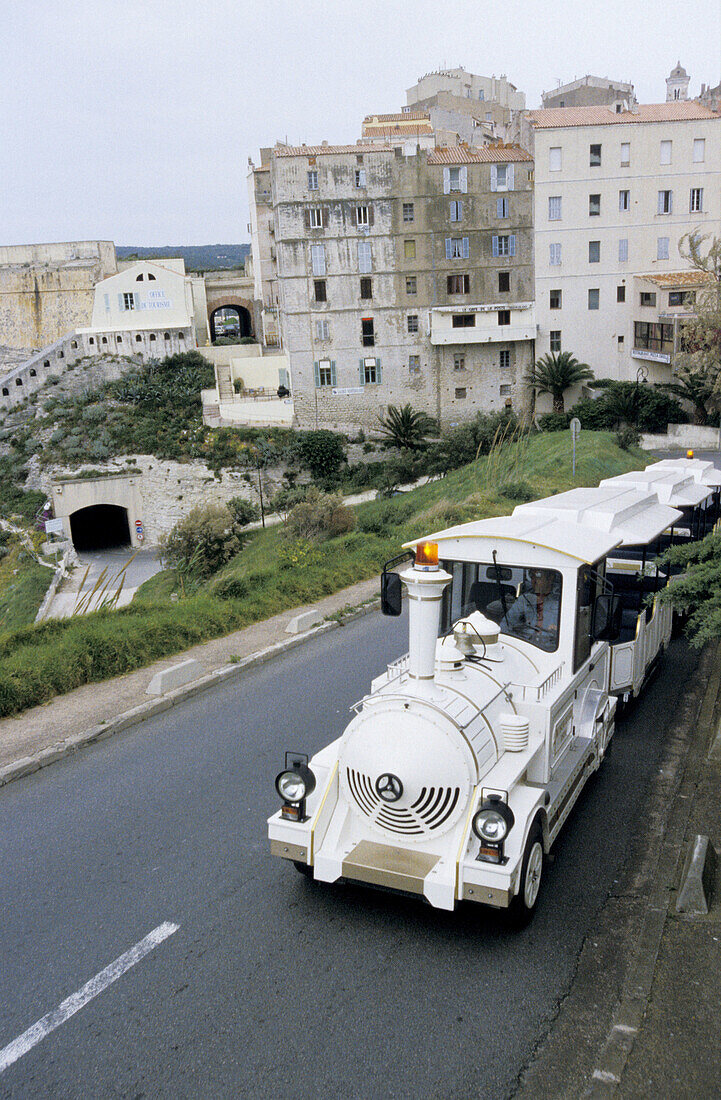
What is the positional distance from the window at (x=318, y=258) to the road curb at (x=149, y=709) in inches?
1335

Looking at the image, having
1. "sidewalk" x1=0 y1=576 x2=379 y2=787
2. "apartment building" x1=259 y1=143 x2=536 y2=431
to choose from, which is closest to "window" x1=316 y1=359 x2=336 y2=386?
"apartment building" x1=259 y1=143 x2=536 y2=431

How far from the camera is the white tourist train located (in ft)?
17.6

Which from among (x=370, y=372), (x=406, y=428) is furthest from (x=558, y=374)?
(x=370, y=372)

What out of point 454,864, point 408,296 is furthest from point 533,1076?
point 408,296

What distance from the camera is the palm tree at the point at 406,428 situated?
42.8 m

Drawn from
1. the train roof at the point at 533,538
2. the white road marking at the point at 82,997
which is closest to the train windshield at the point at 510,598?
the train roof at the point at 533,538

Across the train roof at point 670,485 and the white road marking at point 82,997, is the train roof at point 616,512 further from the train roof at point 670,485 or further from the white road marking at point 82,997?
the white road marking at point 82,997

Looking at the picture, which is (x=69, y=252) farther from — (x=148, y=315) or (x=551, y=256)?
(x=551, y=256)

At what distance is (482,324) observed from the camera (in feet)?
148

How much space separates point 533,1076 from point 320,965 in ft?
4.88

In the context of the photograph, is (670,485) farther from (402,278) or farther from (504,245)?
(504,245)

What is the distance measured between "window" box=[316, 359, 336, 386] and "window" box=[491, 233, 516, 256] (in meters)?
10.7

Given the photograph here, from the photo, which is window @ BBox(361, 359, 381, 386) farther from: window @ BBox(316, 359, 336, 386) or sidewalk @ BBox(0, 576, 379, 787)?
sidewalk @ BBox(0, 576, 379, 787)

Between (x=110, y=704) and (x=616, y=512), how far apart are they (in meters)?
6.28
